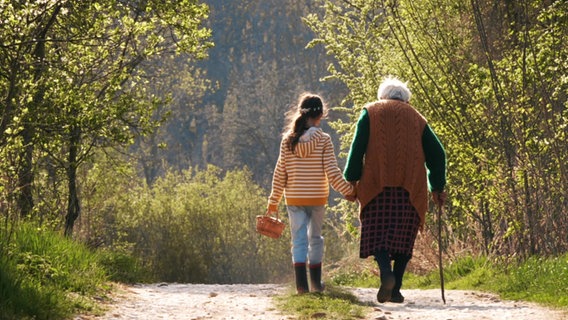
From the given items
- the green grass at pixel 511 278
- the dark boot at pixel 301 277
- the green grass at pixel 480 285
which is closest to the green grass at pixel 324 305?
the green grass at pixel 480 285

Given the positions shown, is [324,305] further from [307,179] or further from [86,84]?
[86,84]

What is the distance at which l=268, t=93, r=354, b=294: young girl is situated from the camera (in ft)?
32.1

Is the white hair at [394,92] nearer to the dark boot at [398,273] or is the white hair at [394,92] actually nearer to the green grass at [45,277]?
the dark boot at [398,273]

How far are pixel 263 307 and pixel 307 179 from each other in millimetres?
1417

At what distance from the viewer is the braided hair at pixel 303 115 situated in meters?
9.86

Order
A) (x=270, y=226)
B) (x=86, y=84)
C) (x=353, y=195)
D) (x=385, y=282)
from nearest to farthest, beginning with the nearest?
1. (x=385, y=282)
2. (x=353, y=195)
3. (x=270, y=226)
4. (x=86, y=84)

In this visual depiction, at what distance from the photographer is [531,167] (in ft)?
39.2

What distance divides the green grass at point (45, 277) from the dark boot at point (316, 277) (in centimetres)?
226

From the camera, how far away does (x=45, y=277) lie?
30.8ft

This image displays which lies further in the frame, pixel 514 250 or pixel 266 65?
pixel 266 65

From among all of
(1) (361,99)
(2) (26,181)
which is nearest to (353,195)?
(2) (26,181)

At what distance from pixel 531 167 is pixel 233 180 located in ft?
138

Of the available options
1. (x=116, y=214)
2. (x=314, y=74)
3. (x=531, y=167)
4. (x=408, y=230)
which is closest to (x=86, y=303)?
(x=408, y=230)

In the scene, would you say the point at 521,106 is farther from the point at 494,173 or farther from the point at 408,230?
the point at 408,230
